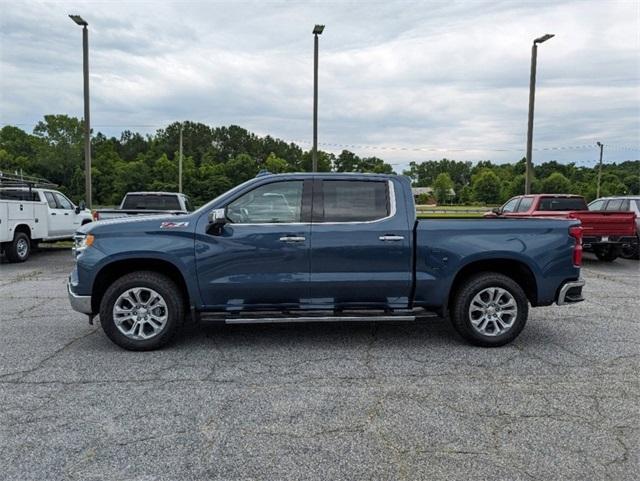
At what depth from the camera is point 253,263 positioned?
17.8ft

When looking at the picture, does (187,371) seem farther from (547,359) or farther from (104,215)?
(104,215)

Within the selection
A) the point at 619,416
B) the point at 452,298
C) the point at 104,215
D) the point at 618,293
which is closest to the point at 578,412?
the point at 619,416

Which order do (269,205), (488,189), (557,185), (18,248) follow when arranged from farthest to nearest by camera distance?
(488,189), (557,185), (18,248), (269,205)

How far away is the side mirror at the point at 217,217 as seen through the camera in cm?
533

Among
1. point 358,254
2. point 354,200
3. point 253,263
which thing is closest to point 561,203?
point 354,200

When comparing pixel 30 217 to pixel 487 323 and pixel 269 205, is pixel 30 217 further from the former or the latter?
pixel 487 323

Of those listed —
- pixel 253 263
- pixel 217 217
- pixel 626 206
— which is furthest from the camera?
pixel 626 206

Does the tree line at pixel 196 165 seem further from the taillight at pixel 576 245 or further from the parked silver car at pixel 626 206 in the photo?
the taillight at pixel 576 245

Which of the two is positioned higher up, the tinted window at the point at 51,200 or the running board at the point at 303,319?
the tinted window at the point at 51,200

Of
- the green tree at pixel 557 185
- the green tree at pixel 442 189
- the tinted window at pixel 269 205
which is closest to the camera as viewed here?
the tinted window at pixel 269 205

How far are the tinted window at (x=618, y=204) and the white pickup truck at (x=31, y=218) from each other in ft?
49.8

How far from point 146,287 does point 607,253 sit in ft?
42.5

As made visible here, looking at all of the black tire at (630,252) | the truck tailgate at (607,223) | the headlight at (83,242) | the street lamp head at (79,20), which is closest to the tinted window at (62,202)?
the street lamp head at (79,20)

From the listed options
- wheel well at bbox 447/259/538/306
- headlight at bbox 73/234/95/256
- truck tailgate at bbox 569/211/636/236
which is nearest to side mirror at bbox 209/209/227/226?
headlight at bbox 73/234/95/256
